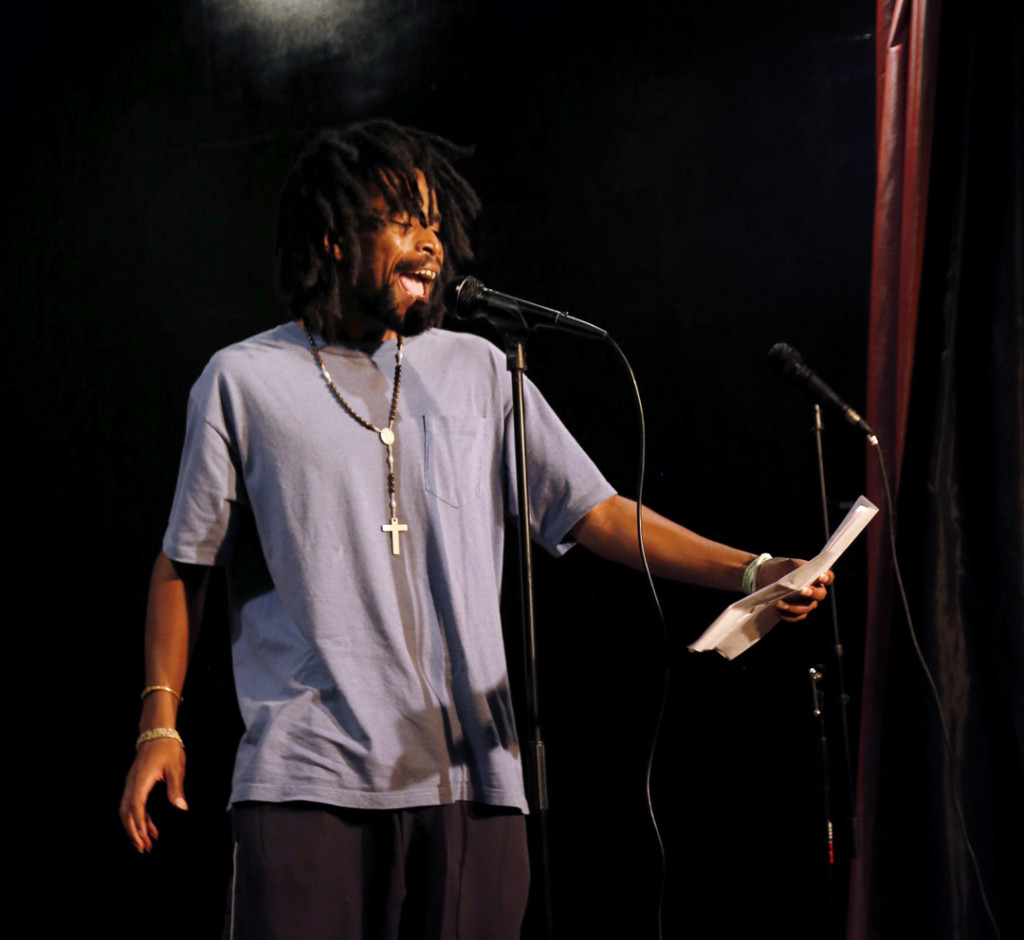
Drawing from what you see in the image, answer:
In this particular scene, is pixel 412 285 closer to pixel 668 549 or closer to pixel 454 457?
pixel 454 457

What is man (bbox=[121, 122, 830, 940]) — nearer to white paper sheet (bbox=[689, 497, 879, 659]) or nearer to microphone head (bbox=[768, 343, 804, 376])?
white paper sheet (bbox=[689, 497, 879, 659])

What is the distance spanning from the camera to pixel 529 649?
4.42ft

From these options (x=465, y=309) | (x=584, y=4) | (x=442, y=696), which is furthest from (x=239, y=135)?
(x=442, y=696)

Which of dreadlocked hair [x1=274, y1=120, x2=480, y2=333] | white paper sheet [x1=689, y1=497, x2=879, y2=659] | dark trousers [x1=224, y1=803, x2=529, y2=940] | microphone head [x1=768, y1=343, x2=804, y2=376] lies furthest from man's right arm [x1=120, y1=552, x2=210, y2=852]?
microphone head [x1=768, y1=343, x2=804, y2=376]

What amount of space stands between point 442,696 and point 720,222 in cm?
137

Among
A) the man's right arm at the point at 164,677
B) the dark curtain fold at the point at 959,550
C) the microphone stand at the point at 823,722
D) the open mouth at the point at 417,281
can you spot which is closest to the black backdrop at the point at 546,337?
the microphone stand at the point at 823,722

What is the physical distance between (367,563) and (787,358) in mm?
1040

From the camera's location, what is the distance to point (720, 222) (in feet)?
7.75

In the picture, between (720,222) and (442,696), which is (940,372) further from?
(442,696)

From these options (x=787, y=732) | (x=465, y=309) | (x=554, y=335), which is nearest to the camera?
(x=465, y=309)

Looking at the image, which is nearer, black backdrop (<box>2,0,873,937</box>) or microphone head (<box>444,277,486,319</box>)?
microphone head (<box>444,277,486,319</box>)

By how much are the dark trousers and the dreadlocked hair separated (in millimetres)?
781

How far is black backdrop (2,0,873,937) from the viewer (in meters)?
2.30

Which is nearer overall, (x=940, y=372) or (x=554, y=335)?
(x=940, y=372)
